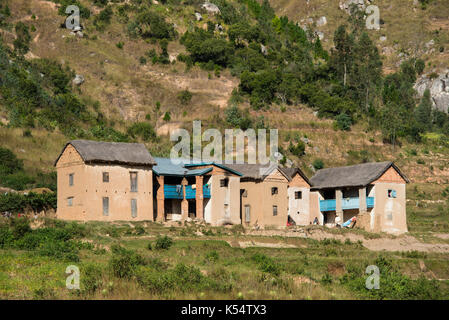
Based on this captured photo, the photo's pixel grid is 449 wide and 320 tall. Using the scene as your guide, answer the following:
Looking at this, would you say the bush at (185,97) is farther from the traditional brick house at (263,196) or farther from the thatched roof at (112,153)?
the thatched roof at (112,153)

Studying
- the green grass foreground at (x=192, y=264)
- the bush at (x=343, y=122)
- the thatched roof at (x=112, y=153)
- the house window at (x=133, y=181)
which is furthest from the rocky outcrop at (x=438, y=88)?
the house window at (x=133, y=181)

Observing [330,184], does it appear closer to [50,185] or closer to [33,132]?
[50,185]

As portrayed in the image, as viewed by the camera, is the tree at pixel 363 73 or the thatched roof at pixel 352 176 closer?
the thatched roof at pixel 352 176

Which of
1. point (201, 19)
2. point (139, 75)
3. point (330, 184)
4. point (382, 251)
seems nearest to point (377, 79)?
point (201, 19)

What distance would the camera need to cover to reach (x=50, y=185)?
58531 millimetres

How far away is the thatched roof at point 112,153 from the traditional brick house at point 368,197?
52.4 feet

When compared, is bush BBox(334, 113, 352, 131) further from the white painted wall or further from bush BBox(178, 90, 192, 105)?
the white painted wall

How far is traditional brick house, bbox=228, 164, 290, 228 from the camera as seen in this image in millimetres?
55188

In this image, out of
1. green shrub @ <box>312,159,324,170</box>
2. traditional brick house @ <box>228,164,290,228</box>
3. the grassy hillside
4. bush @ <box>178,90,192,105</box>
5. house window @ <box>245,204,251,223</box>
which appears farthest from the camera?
bush @ <box>178,90,192,105</box>

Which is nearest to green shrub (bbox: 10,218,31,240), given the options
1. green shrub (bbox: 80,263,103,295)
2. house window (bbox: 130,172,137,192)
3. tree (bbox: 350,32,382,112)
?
green shrub (bbox: 80,263,103,295)

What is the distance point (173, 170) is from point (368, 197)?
15652 millimetres

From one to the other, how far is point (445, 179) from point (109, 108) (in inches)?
1584

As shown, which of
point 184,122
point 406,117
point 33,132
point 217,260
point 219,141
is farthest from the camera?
point 406,117

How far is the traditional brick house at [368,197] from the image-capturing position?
183 feet
